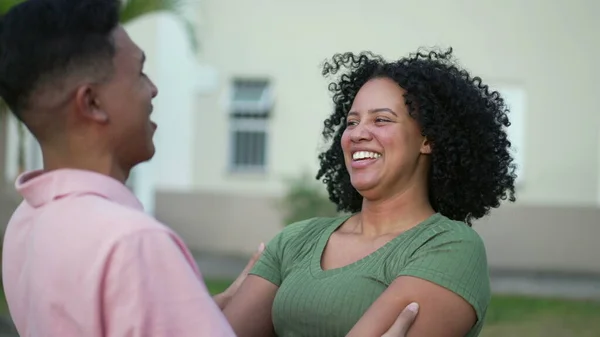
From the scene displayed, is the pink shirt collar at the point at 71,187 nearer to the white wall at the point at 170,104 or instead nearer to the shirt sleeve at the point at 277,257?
the shirt sleeve at the point at 277,257

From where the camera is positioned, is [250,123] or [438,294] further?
[250,123]

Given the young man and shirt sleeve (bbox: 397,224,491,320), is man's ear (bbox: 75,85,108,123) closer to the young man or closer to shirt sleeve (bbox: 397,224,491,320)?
the young man

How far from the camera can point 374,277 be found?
2.52m

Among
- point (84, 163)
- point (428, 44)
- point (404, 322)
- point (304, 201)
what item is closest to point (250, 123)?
point (304, 201)

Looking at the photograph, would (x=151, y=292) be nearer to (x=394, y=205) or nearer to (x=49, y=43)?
(x=49, y=43)

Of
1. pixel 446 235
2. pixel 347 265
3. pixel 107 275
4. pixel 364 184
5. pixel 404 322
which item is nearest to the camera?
pixel 107 275

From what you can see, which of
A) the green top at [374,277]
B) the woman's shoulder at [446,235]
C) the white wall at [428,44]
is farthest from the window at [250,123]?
the woman's shoulder at [446,235]

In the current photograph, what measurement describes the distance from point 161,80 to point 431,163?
35.3 ft

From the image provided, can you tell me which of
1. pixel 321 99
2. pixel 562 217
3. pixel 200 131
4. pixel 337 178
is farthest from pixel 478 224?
pixel 337 178

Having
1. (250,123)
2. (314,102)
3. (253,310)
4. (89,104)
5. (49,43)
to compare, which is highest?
(49,43)

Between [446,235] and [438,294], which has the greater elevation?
[446,235]

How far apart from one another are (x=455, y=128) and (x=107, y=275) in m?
1.56

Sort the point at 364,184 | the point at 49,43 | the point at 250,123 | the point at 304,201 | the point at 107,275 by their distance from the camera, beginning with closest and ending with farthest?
the point at 107,275 < the point at 49,43 < the point at 364,184 < the point at 304,201 < the point at 250,123

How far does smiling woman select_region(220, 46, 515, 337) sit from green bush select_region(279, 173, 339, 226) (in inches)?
338
